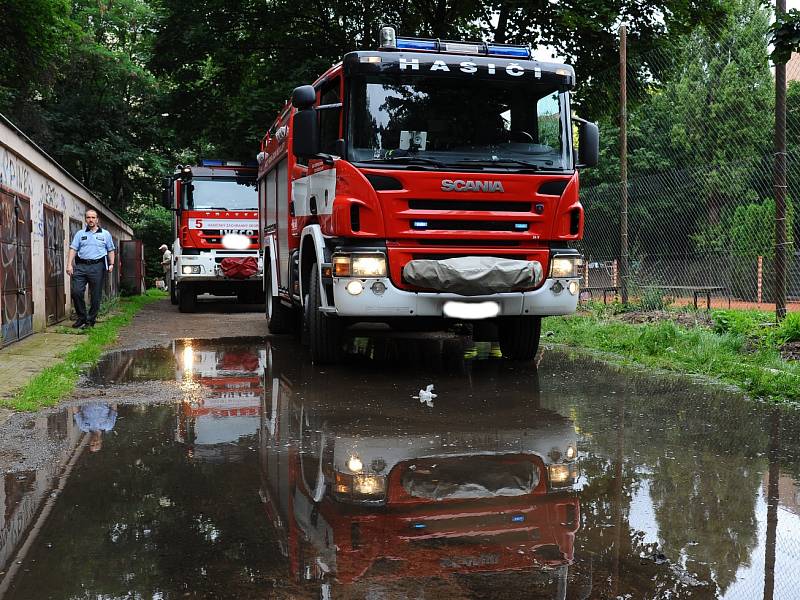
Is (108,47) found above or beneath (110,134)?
above

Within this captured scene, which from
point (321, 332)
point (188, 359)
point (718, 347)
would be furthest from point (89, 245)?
point (718, 347)

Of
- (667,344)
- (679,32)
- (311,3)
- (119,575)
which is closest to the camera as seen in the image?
(119,575)

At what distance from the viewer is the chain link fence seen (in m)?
11.2

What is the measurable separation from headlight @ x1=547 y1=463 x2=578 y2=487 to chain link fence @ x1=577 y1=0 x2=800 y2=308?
664cm

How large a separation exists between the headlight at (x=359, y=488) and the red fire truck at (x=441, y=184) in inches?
131

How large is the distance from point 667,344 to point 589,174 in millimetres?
A: 30626

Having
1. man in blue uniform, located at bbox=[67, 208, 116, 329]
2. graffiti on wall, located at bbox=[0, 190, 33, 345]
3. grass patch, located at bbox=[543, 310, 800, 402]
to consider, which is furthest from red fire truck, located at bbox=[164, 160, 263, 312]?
grass patch, located at bbox=[543, 310, 800, 402]

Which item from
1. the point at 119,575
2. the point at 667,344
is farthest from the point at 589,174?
the point at 119,575

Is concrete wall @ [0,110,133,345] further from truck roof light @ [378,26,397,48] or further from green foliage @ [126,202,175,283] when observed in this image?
green foliage @ [126,202,175,283]

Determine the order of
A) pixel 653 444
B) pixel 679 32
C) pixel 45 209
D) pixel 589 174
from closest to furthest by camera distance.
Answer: pixel 653 444, pixel 45 209, pixel 679 32, pixel 589 174

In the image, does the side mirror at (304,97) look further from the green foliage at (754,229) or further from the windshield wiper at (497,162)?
the green foliage at (754,229)

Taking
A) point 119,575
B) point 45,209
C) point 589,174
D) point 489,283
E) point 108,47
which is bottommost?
point 119,575

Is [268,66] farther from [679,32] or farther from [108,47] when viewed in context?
[108,47]

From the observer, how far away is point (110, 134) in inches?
1254
